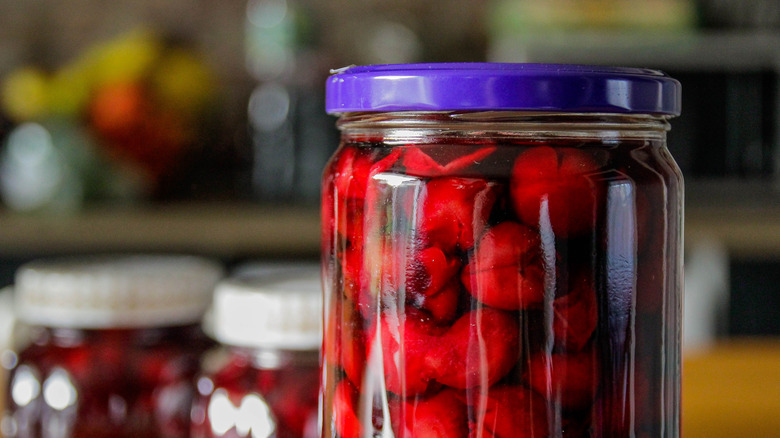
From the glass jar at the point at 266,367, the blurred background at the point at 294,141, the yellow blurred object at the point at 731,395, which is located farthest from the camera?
the blurred background at the point at 294,141

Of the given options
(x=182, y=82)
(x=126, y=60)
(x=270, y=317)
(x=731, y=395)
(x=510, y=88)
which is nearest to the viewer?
(x=510, y=88)

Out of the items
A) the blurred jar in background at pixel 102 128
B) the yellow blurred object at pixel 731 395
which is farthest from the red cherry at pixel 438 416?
the blurred jar in background at pixel 102 128

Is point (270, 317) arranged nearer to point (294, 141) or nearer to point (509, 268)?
point (509, 268)

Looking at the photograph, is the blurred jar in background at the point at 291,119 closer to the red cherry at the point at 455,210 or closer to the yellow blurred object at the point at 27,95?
the yellow blurred object at the point at 27,95

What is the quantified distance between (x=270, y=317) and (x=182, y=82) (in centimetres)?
147

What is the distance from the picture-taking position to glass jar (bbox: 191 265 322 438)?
411 millimetres

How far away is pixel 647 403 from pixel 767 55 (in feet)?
5.24

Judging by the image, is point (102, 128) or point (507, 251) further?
point (102, 128)

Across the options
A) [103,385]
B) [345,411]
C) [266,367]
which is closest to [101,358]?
[103,385]

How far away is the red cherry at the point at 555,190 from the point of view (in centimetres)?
26

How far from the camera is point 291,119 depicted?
171cm

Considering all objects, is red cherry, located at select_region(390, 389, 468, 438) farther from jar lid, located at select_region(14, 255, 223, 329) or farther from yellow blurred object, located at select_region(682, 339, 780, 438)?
yellow blurred object, located at select_region(682, 339, 780, 438)

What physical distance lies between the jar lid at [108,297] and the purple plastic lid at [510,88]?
0.83ft

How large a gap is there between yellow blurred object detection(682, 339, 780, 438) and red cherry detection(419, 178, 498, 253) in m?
0.50
